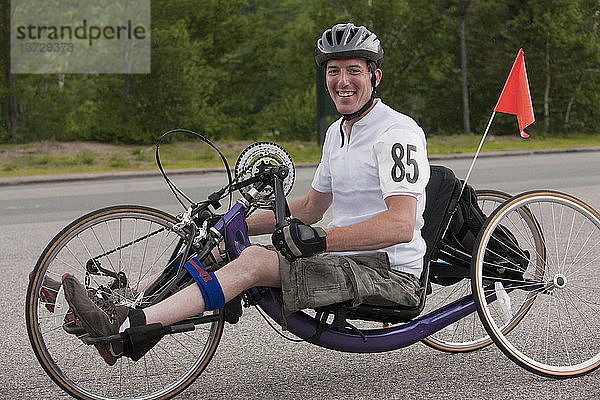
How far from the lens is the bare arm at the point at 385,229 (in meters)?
3.48

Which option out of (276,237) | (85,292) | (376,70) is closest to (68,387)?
(85,292)

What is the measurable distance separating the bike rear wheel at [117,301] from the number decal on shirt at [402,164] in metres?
0.94

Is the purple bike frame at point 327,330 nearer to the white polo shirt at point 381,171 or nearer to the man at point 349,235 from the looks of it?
the man at point 349,235

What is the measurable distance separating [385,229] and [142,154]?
18178 mm

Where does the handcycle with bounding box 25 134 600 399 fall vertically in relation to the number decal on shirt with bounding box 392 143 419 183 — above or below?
below

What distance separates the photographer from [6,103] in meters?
28.6

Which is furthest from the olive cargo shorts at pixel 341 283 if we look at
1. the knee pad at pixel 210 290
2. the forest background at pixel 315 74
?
the forest background at pixel 315 74

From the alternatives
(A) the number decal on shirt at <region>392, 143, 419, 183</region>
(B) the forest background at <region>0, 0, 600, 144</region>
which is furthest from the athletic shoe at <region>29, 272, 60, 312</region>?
(B) the forest background at <region>0, 0, 600, 144</region>

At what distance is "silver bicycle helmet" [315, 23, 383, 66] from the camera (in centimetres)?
367

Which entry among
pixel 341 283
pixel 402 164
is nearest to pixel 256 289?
pixel 341 283

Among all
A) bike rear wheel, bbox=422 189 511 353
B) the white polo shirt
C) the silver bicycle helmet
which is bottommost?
bike rear wheel, bbox=422 189 511 353

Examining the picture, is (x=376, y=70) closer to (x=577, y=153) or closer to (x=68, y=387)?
(x=68, y=387)

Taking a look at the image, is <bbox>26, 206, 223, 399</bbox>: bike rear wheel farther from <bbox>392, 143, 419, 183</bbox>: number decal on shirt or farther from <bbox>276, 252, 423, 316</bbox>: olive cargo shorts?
<bbox>392, 143, 419, 183</bbox>: number decal on shirt

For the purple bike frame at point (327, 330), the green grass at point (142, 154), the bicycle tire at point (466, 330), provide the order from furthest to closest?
1. the green grass at point (142, 154)
2. the bicycle tire at point (466, 330)
3. the purple bike frame at point (327, 330)
